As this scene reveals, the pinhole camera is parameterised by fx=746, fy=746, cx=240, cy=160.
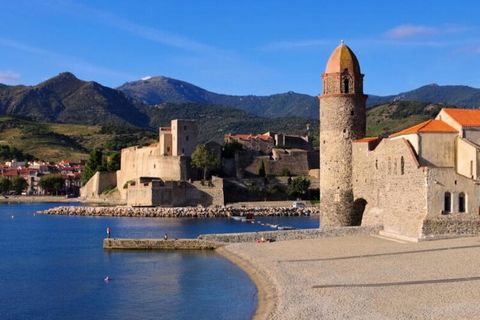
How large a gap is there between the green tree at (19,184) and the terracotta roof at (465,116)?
2710 inches

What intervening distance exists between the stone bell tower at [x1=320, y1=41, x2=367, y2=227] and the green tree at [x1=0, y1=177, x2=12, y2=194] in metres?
63.0

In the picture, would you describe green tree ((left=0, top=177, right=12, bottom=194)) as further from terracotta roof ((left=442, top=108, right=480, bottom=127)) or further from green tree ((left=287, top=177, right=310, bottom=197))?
terracotta roof ((left=442, top=108, right=480, bottom=127))

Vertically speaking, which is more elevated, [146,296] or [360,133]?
[360,133]

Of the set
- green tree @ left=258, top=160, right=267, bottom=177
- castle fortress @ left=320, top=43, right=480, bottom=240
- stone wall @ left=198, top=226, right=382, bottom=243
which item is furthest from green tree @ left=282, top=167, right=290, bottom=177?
stone wall @ left=198, top=226, right=382, bottom=243

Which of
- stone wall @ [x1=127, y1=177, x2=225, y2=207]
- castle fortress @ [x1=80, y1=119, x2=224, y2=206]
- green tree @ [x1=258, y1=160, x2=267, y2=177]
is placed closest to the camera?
stone wall @ [x1=127, y1=177, x2=225, y2=207]

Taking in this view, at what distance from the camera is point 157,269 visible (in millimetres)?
23797

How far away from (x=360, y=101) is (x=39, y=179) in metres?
65.9

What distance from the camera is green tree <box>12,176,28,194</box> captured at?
8700cm

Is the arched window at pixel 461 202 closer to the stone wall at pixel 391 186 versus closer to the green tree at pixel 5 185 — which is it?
the stone wall at pixel 391 186

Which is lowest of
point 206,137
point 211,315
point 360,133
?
point 211,315

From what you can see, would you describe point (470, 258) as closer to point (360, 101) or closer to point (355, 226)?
point (355, 226)

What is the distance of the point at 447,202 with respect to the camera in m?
24.0

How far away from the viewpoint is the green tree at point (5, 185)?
85.9 metres

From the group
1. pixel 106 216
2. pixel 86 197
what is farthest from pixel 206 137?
pixel 106 216
